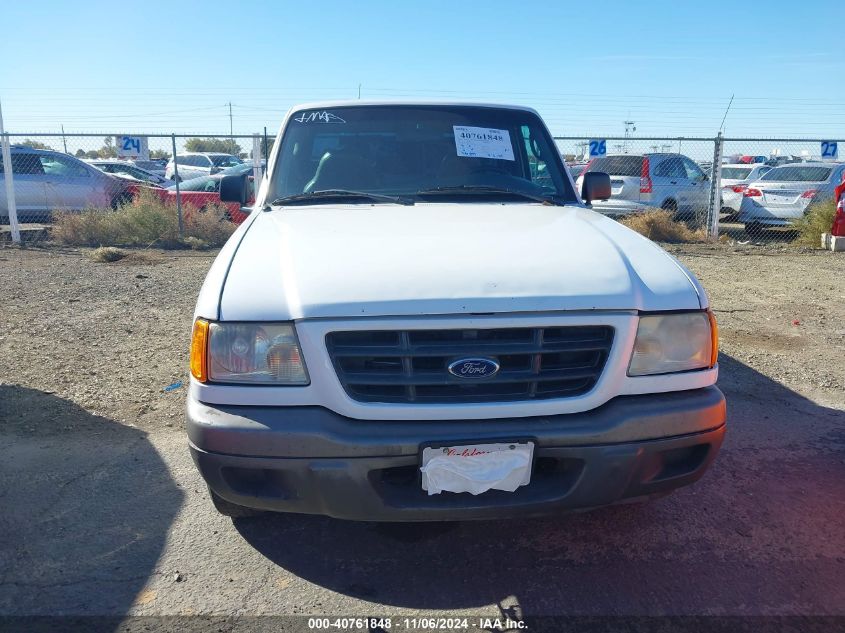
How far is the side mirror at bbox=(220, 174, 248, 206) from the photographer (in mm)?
4504

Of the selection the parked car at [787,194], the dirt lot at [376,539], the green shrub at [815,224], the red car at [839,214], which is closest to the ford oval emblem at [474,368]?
the dirt lot at [376,539]

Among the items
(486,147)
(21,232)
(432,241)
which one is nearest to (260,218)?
(432,241)

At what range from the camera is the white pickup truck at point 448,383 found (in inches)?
96.1

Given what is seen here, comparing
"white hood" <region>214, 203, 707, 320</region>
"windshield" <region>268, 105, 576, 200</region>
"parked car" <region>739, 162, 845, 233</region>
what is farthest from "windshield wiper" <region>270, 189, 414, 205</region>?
"parked car" <region>739, 162, 845, 233</region>

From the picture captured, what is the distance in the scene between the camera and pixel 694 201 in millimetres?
14328

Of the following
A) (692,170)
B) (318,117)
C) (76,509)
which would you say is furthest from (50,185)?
(692,170)

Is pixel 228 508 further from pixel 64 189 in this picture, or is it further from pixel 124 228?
pixel 64 189

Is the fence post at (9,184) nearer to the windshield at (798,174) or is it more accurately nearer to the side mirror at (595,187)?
the side mirror at (595,187)

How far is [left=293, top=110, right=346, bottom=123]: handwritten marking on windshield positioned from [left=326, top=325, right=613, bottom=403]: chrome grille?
7.05 feet

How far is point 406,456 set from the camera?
2.41m

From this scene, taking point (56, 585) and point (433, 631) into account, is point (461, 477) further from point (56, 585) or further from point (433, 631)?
point (56, 585)

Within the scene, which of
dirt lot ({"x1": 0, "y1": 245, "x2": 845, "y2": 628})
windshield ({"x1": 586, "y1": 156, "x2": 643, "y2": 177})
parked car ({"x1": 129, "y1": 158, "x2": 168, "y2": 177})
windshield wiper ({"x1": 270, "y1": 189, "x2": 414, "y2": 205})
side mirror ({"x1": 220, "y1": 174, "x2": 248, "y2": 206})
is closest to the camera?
dirt lot ({"x1": 0, "y1": 245, "x2": 845, "y2": 628})

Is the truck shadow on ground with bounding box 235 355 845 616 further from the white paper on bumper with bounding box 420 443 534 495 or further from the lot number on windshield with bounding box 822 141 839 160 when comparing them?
the lot number on windshield with bounding box 822 141 839 160

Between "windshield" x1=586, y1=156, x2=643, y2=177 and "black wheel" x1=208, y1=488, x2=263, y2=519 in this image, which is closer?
"black wheel" x1=208, y1=488, x2=263, y2=519
